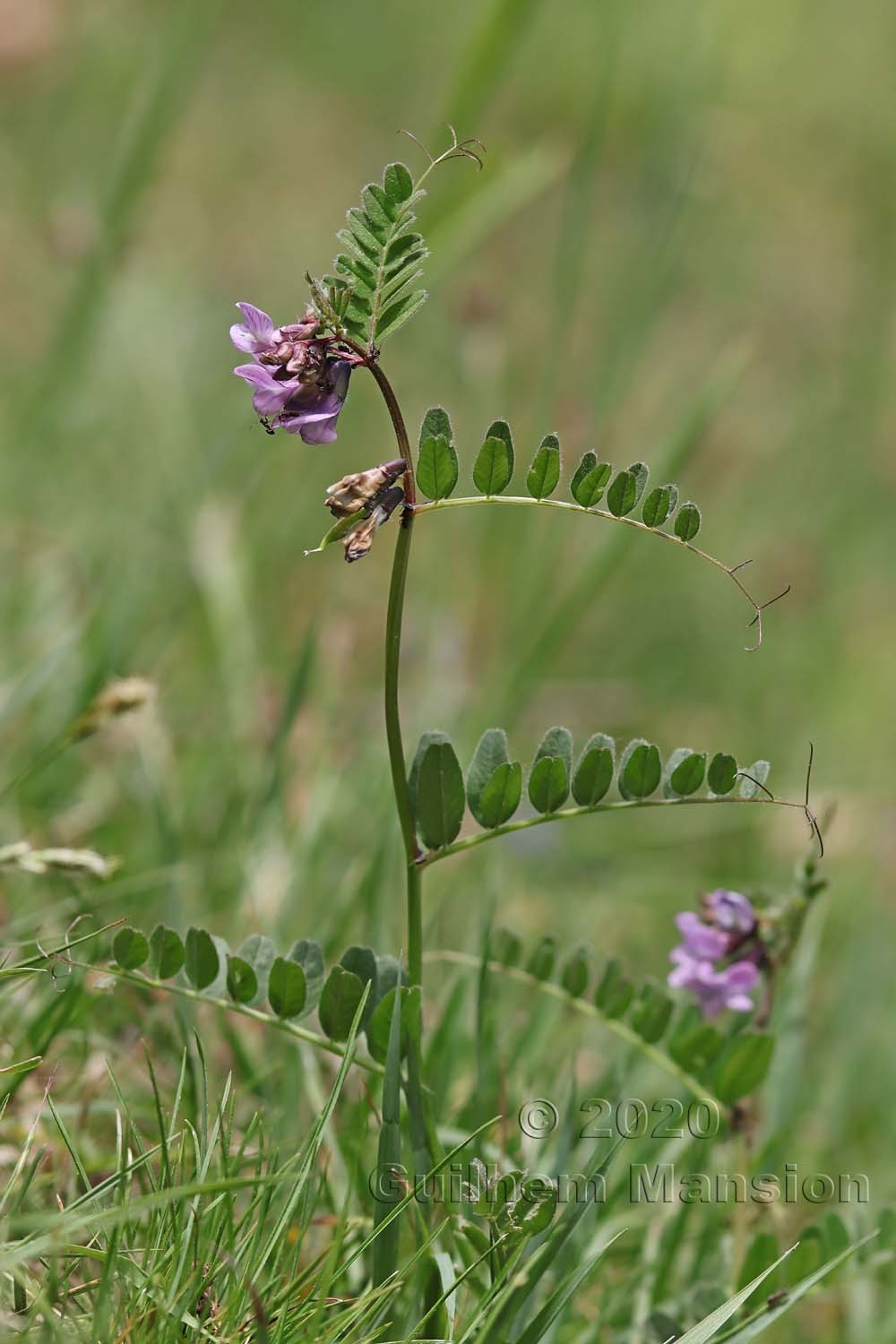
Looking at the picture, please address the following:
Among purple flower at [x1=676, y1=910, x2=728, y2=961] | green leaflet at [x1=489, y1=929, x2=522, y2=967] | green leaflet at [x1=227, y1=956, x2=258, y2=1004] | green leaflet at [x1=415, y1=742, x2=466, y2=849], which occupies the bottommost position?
green leaflet at [x1=227, y1=956, x2=258, y2=1004]

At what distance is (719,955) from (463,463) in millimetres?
2339

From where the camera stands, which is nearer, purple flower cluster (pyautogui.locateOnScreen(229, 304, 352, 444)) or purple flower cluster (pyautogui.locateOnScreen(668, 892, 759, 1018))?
purple flower cluster (pyautogui.locateOnScreen(229, 304, 352, 444))

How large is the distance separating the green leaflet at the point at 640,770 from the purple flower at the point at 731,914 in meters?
0.21

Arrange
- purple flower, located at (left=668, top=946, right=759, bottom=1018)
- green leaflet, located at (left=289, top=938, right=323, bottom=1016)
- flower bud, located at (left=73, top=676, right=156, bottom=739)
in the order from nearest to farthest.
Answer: green leaflet, located at (left=289, top=938, right=323, bottom=1016)
purple flower, located at (left=668, top=946, right=759, bottom=1018)
flower bud, located at (left=73, top=676, right=156, bottom=739)

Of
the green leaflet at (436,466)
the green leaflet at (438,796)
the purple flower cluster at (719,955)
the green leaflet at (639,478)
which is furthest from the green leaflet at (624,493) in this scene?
the purple flower cluster at (719,955)

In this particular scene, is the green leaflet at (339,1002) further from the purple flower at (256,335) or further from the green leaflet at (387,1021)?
the purple flower at (256,335)

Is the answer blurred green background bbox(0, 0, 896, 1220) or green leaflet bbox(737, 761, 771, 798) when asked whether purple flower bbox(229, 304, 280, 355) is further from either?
blurred green background bbox(0, 0, 896, 1220)

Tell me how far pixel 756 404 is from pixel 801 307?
0.84 m

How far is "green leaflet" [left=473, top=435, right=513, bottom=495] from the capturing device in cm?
105

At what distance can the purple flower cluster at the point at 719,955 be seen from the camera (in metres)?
1.29

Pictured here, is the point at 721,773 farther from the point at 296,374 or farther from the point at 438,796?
the point at 296,374

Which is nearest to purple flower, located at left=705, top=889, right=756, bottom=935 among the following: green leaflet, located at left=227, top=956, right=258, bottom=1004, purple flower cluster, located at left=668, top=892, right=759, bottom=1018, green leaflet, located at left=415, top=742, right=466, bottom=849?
purple flower cluster, located at left=668, top=892, right=759, bottom=1018

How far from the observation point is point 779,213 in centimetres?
611

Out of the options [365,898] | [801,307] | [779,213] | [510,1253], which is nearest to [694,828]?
[365,898]
